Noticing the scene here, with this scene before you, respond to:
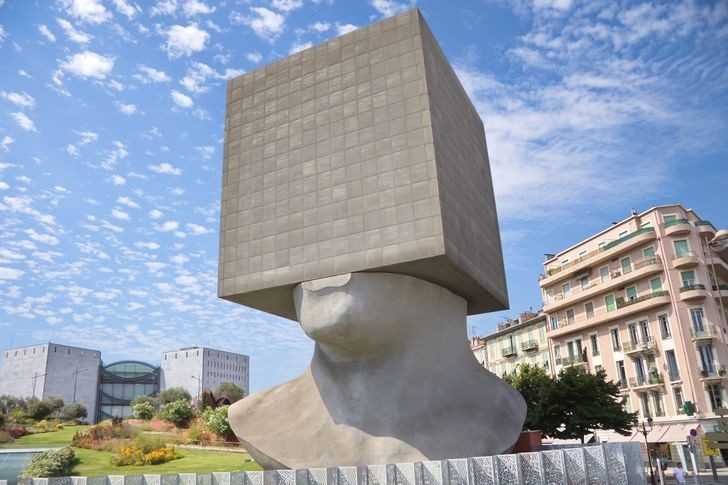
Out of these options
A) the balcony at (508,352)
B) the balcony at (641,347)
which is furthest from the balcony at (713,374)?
the balcony at (508,352)

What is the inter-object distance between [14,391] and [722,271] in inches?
4427

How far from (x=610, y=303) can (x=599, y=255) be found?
3897mm

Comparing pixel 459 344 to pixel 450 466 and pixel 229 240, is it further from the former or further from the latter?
pixel 229 240

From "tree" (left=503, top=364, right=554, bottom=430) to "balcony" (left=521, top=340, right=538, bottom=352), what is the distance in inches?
595

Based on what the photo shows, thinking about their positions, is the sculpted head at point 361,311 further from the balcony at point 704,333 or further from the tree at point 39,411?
the tree at point 39,411

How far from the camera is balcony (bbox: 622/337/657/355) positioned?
138ft

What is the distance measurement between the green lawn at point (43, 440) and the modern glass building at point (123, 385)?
70.7 metres

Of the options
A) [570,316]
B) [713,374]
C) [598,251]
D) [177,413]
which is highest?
[598,251]

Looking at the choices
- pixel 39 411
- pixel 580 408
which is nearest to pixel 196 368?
pixel 39 411

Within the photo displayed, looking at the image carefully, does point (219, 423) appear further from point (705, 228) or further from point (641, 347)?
point (705, 228)

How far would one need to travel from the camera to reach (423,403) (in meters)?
20.3

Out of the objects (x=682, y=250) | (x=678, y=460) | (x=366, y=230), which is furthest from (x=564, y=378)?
(x=366, y=230)

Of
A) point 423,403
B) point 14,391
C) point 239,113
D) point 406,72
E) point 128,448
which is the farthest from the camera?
point 14,391

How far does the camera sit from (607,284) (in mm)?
46375
